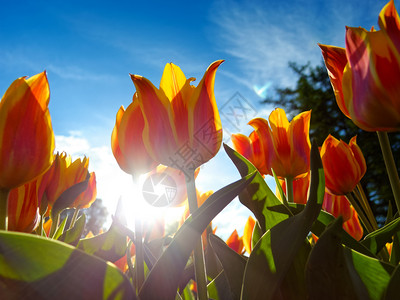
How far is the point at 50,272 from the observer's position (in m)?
0.30

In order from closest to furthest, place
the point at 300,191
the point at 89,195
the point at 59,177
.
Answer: the point at 59,177 < the point at 300,191 < the point at 89,195

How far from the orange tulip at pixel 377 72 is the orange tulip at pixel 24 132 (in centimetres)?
42

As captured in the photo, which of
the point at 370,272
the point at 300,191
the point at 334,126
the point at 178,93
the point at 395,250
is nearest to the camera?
the point at 370,272

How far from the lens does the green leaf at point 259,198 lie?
49 cm

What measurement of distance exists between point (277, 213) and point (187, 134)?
177 millimetres

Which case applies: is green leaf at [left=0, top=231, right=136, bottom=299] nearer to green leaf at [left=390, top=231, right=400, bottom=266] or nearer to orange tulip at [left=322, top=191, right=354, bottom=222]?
green leaf at [left=390, top=231, right=400, bottom=266]

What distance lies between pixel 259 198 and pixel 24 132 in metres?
0.33

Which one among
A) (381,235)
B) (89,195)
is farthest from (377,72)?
(89,195)

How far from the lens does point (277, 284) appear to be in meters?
0.39

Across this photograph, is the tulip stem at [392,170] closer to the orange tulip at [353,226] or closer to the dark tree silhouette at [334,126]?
the orange tulip at [353,226]

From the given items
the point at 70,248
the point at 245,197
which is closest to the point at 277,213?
the point at 245,197

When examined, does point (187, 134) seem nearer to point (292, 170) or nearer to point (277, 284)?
point (277, 284)

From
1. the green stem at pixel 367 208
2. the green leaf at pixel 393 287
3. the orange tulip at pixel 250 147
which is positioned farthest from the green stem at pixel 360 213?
the green leaf at pixel 393 287

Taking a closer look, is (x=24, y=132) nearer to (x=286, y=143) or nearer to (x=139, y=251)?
(x=139, y=251)
